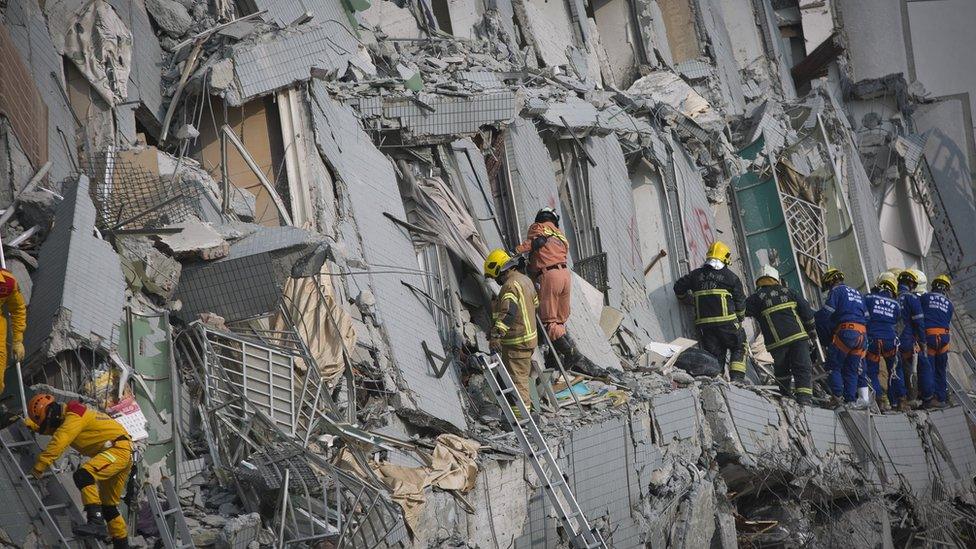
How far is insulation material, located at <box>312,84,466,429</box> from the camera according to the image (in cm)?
1113

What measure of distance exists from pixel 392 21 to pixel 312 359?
22.3ft

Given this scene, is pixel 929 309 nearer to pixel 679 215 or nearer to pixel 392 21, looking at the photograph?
pixel 679 215

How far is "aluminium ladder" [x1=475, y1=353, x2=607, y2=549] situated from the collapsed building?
Answer: 21 cm

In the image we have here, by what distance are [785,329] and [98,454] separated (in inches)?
315

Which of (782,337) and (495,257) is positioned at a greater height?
(495,257)

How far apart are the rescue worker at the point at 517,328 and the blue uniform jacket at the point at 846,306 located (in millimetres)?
4365

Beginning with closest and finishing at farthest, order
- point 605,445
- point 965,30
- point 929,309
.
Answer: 1. point 605,445
2. point 929,309
3. point 965,30

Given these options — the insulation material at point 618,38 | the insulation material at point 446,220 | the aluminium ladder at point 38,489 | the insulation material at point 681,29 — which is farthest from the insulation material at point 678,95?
the aluminium ladder at point 38,489

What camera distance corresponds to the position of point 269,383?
10.1m

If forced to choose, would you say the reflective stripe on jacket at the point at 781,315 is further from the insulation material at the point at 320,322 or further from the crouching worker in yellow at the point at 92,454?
the crouching worker in yellow at the point at 92,454

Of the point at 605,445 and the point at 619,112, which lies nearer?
the point at 605,445

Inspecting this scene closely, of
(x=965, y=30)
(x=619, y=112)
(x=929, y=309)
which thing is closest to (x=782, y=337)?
(x=929, y=309)

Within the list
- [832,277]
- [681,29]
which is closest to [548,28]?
[681,29]

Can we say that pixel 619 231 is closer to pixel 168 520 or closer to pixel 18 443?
pixel 168 520
